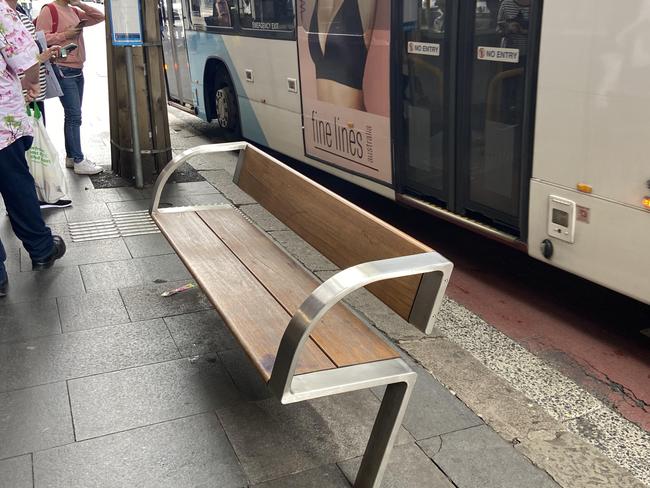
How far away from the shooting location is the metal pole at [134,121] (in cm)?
682

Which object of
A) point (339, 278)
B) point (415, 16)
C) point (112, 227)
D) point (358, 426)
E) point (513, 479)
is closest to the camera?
point (339, 278)

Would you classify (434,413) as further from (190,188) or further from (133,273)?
(190,188)

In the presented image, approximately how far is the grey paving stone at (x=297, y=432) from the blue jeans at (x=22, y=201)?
2264 mm

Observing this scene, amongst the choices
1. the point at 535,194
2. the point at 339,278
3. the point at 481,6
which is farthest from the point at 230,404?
the point at 481,6

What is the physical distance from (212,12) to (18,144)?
4996 mm

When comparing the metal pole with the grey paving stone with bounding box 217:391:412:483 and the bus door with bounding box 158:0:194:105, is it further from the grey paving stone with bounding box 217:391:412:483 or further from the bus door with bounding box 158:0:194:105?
the grey paving stone with bounding box 217:391:412:483

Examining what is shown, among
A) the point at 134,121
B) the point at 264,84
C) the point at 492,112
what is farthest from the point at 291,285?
the point at 264,84

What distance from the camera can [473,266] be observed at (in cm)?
552

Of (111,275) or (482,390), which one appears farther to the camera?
(111,275)

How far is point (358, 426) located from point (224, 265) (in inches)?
43.1

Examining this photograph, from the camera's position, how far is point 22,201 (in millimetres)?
4746

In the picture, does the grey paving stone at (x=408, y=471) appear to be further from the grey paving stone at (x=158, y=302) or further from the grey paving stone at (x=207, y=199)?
the grey paving stone at (x=207, y=199)

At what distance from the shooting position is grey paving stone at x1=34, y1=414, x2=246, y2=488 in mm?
2846

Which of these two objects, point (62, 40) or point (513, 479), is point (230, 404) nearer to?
point (513, 479)
